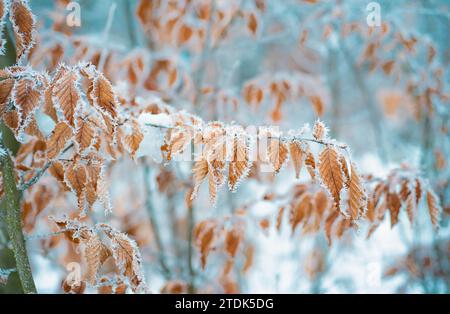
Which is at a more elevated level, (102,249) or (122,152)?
(122,152)

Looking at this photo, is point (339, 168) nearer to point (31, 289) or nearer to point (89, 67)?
point (89, 67)

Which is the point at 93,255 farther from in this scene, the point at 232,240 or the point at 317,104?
the point at 317,104

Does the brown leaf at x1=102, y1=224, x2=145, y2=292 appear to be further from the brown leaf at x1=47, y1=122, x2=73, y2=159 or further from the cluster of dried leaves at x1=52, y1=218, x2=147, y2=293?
the brown leaf at x1=47, y1=122, x2=73, y2=159

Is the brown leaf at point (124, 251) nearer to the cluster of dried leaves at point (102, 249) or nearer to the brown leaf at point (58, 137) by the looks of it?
the cluster of dried leaves at point (102, 249)

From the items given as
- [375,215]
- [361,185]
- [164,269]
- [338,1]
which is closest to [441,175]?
[338,1]

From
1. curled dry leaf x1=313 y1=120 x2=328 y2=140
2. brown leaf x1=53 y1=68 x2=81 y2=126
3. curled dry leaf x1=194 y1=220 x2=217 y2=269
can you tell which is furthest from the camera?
curled dry leaf x1=194 y1=220 x2=217 y2=269

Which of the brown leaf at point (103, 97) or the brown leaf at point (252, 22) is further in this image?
the brown leaf at point (252, 22)

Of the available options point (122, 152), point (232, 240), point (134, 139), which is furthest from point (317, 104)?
point (134, 139)

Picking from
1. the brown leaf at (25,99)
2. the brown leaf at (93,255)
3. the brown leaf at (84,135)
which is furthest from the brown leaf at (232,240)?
the brown leaf at (25,99)

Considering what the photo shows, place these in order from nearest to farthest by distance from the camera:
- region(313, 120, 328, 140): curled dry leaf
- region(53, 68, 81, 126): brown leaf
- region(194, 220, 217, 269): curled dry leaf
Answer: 1. region(53, 68, 81, 126): brown leaf
2. region(313, 120, 328, 140): curled dry leaf
3. region(194, 220, 217, 269): curled dry leaf

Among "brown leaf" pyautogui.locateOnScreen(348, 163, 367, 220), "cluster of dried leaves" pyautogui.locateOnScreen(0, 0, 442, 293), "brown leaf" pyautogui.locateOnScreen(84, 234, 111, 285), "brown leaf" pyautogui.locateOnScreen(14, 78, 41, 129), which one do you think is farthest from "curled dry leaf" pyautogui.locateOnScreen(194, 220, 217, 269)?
"brown leaf" pyautogui.locateOnScreen(14, 78, 41, 129)

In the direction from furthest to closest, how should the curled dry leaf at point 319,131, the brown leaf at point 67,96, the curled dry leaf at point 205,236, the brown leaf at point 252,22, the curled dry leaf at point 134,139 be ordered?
the brown leaf at point 252,22, the curled dry leaf at point 205,236, the curled dry leaf at point 134,139, the curled dry leaf at point 319,131, the brown leaf at point 67,96

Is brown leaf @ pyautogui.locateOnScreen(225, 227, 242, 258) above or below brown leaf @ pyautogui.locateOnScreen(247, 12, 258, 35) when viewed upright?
below

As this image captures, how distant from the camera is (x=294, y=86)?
1856 mm
